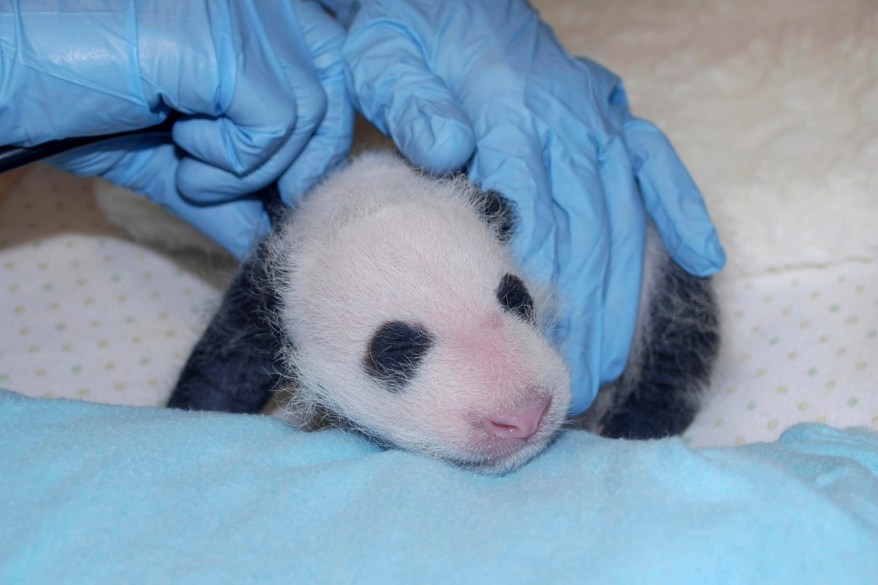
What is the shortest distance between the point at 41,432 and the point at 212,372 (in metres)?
0.54

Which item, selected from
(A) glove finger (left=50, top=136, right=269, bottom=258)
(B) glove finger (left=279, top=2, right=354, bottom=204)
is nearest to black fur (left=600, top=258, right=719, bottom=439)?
(B) glove finger (left=279, top=2, right=354, bottom=204)

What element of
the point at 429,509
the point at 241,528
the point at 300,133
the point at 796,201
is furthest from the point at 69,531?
the point at 796,201

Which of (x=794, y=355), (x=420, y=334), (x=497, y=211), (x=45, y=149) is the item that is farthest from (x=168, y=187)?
(x=794, y=355)

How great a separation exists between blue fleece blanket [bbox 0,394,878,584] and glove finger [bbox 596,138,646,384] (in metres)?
0.53

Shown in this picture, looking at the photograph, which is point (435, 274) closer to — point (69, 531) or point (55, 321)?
point (69, 531)

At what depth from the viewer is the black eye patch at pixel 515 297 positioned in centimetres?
142

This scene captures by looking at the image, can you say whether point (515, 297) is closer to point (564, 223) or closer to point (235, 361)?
point (564, 223)

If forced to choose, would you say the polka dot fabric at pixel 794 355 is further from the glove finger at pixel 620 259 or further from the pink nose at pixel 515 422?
the pink nose at pixel 515 422

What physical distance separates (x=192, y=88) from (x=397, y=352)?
716 millimetres

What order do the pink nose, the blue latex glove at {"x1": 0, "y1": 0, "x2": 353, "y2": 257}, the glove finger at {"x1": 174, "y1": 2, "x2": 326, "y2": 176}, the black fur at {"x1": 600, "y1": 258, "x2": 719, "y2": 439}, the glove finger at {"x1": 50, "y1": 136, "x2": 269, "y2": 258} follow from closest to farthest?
1. the pink nose
2. the blue latex glove at {"x1": 0, "y1": 0, "x2": 353, "y2": 257}
3. the glove finger at {"x1": 174, "y1": 2, "x2": 326, "y2": 176}
4. the black fur at {"x1": 600, "y1": 258, "x2": 719, "y2": 439}
5. the glove finger at {"x1": 50, "y1": 136, "x2": 269, "y2": 258}

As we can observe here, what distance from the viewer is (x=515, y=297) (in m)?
1.44

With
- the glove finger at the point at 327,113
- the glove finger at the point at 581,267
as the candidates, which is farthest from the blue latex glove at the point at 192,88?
the glove finger at the point at 581,267

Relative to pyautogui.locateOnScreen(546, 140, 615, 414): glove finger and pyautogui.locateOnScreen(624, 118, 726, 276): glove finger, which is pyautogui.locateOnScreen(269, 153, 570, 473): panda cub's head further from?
pyautogui.locateOnScreen(624, 118, 726, 276): glove finger

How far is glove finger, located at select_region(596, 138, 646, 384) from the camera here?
177 centimetres
